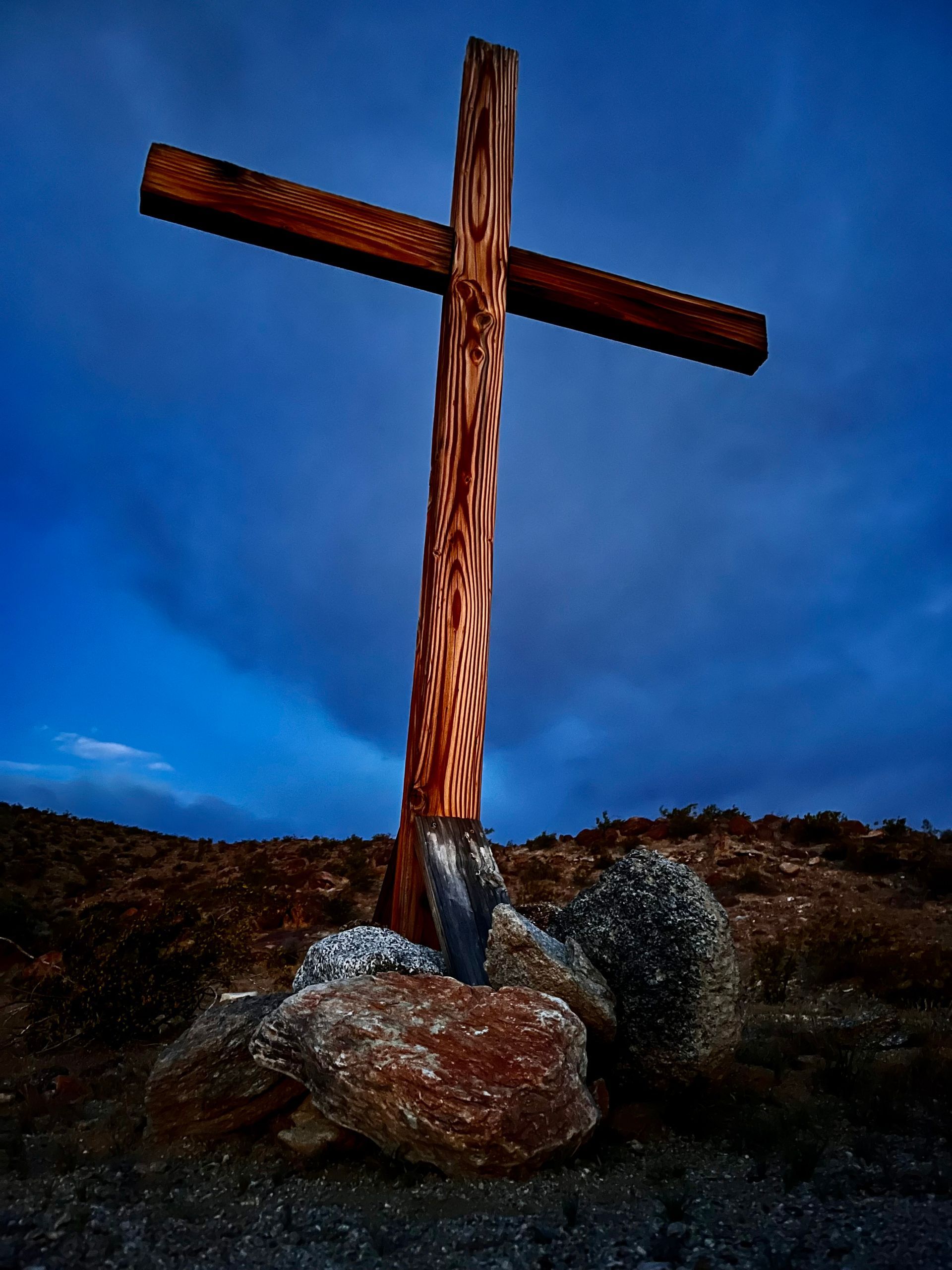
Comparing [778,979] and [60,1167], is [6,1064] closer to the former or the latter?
[60,1167]

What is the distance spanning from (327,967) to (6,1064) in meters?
3.22

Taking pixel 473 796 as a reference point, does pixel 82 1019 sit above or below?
below

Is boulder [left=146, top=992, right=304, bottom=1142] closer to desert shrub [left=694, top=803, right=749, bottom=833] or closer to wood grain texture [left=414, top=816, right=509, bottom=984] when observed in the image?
wood grain texture [left=414, top=816, right=509, bottom=984]

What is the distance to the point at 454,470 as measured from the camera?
13.2 ft

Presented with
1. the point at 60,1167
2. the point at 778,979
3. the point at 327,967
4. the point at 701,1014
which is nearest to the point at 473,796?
the point at 327,967

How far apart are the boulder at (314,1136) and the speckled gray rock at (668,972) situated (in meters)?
1.21

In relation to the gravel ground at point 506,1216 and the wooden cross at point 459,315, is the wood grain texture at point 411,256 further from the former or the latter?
the gravel ground at point 506,1216

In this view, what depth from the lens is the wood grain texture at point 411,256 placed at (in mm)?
4004

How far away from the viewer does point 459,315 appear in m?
4.21

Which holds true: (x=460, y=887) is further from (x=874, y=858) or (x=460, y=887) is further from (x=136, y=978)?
(x=874, y=858)

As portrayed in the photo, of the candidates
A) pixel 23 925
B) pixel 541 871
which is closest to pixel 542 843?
pixel 541 871

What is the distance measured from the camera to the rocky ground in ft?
7.25

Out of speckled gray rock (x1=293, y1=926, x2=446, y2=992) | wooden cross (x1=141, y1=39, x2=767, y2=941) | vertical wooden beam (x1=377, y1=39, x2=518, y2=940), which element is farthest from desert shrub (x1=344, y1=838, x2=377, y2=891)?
speckled gray rock (x1=293, y1=926, x2=446, y2=992)

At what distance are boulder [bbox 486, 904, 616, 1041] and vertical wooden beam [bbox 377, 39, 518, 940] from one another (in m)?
0.58
